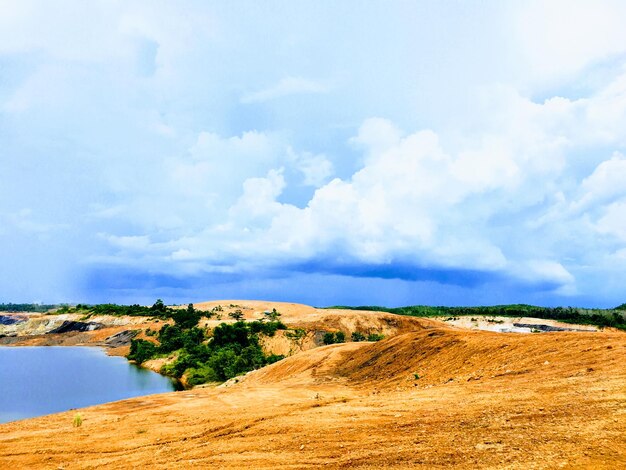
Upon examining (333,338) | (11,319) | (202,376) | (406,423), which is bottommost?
(202,376)

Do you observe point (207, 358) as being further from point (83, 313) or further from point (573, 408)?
point (83, 313)

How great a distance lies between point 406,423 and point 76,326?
97830mm

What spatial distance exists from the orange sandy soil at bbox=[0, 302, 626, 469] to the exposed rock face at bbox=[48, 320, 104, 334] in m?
78.2

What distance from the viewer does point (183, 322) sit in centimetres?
6950

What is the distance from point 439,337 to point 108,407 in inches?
742

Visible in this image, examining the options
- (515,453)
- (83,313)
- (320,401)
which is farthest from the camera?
(83,313)

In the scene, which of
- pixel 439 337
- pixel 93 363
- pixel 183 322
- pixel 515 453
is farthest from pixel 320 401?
pixel 183 322

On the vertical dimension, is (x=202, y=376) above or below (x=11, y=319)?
below

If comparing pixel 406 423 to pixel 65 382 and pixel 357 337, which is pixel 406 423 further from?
pixel 357 337

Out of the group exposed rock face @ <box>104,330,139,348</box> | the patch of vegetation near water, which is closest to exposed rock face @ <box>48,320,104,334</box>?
exposed rock face @ <box>104,330,139,348</box>

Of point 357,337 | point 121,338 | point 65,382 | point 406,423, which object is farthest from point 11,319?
point 406,423

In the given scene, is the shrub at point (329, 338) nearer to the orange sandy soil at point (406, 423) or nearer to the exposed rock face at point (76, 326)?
the orange sandy soil at point (406, 423)

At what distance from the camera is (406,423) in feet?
39.1

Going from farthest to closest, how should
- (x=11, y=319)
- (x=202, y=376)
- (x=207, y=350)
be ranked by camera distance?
1. (x=11, y=319)
2. (x=207, y=350)
3. (x=202, y=376)
